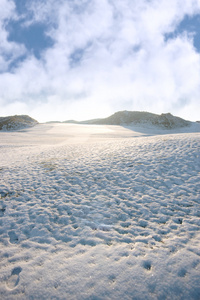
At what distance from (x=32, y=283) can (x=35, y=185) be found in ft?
17.7

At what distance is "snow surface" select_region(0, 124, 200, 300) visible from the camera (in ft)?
12.1

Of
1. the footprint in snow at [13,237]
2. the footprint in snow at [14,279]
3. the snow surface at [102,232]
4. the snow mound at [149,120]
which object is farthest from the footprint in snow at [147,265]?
the snow mound at [149,120]

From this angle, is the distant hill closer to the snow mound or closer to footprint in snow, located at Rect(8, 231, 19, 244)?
the snow mound

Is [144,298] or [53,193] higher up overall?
[53,193]

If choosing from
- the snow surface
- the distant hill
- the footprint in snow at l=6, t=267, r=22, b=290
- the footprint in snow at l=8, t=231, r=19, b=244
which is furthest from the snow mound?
the footprint in snow at l=6, t=267, r=22, b=290

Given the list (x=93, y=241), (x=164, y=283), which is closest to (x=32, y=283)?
(x=93, y=241)

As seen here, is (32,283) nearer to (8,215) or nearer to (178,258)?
(8,215)

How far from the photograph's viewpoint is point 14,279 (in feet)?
12.6

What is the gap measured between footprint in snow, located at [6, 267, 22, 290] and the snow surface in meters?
0.02

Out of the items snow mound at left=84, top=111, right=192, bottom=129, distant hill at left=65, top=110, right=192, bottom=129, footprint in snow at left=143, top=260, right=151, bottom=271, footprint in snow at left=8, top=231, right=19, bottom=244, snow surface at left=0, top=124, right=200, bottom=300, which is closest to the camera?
snow surface at left=0, top=124, right=200, bottom=300

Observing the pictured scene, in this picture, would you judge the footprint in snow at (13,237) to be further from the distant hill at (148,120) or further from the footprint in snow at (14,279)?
the distant hill at (148,120)

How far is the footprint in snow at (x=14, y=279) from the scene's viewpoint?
3699 millimetres

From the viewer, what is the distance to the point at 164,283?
3688 mm

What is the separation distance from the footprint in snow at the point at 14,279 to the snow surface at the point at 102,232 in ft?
0.08
